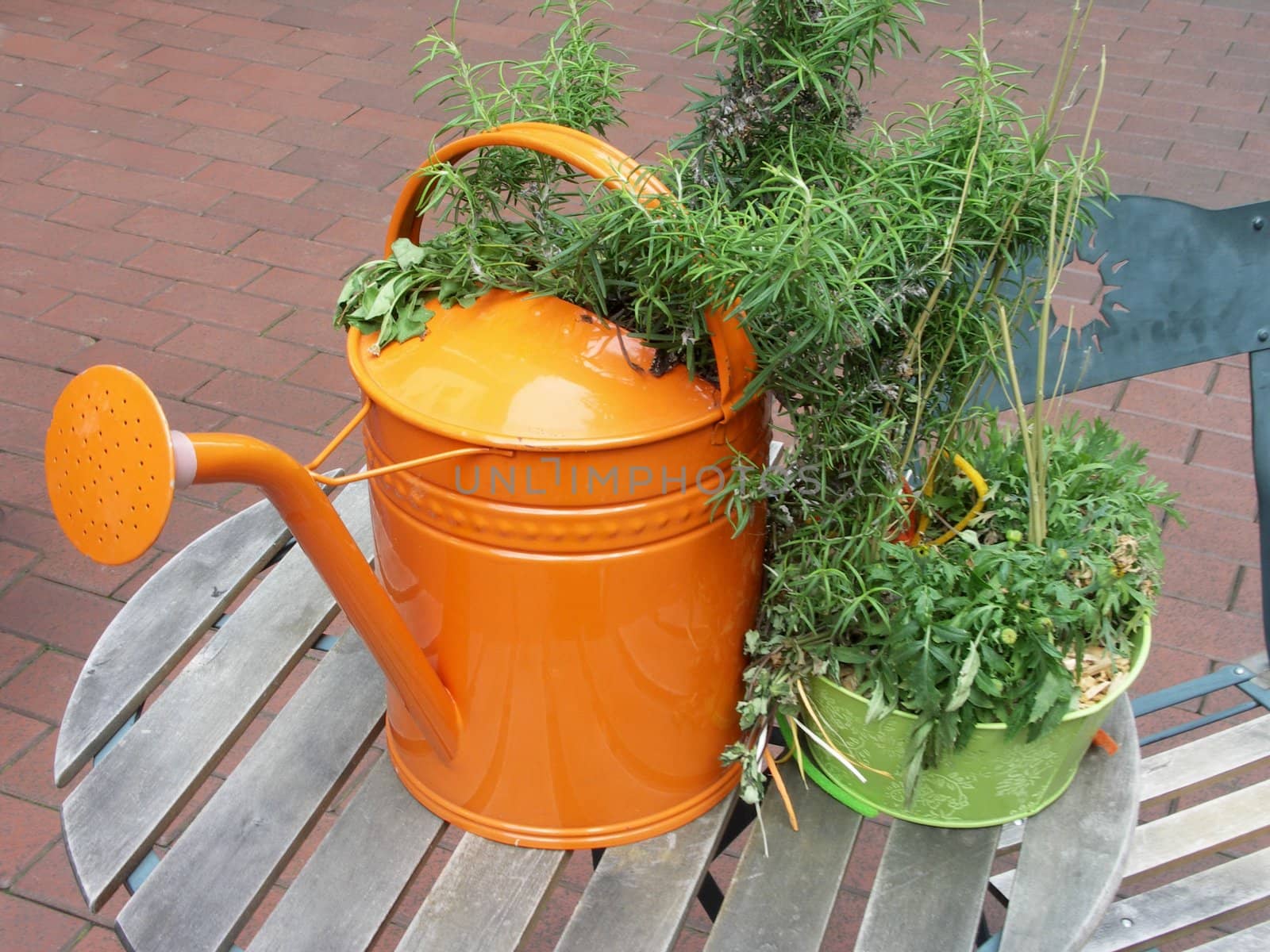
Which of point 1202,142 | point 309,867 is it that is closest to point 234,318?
point 309,867

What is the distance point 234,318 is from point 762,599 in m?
2.15

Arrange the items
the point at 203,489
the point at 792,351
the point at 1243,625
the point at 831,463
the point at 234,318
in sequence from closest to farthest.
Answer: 1. the point at 792,351
2. the point at 831,463
3. the point at 1243,625
4. the point at 203,489
5. the point at 234,318

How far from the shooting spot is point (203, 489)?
2.61 metres

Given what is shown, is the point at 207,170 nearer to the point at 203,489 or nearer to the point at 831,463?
the point at 203,489

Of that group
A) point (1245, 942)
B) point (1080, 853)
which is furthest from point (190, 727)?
point (1245, 942)

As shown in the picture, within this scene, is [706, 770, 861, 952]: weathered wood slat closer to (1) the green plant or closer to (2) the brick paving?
(1) the green plant

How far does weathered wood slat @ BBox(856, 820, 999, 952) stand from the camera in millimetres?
1116

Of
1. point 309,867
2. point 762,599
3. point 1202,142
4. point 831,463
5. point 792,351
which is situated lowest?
point 1202,142

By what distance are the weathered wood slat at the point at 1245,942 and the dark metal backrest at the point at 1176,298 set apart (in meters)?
0.51

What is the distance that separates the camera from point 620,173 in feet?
3.25

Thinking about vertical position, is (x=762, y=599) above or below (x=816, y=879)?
above

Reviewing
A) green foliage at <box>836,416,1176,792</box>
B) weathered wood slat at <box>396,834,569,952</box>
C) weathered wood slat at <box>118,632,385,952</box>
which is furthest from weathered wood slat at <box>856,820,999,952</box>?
weathered wood slat at <box>118,632,385,952</box>

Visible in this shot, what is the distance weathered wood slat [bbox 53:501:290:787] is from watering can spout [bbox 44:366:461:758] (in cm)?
49

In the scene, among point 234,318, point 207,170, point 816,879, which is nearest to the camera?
point 816,879
